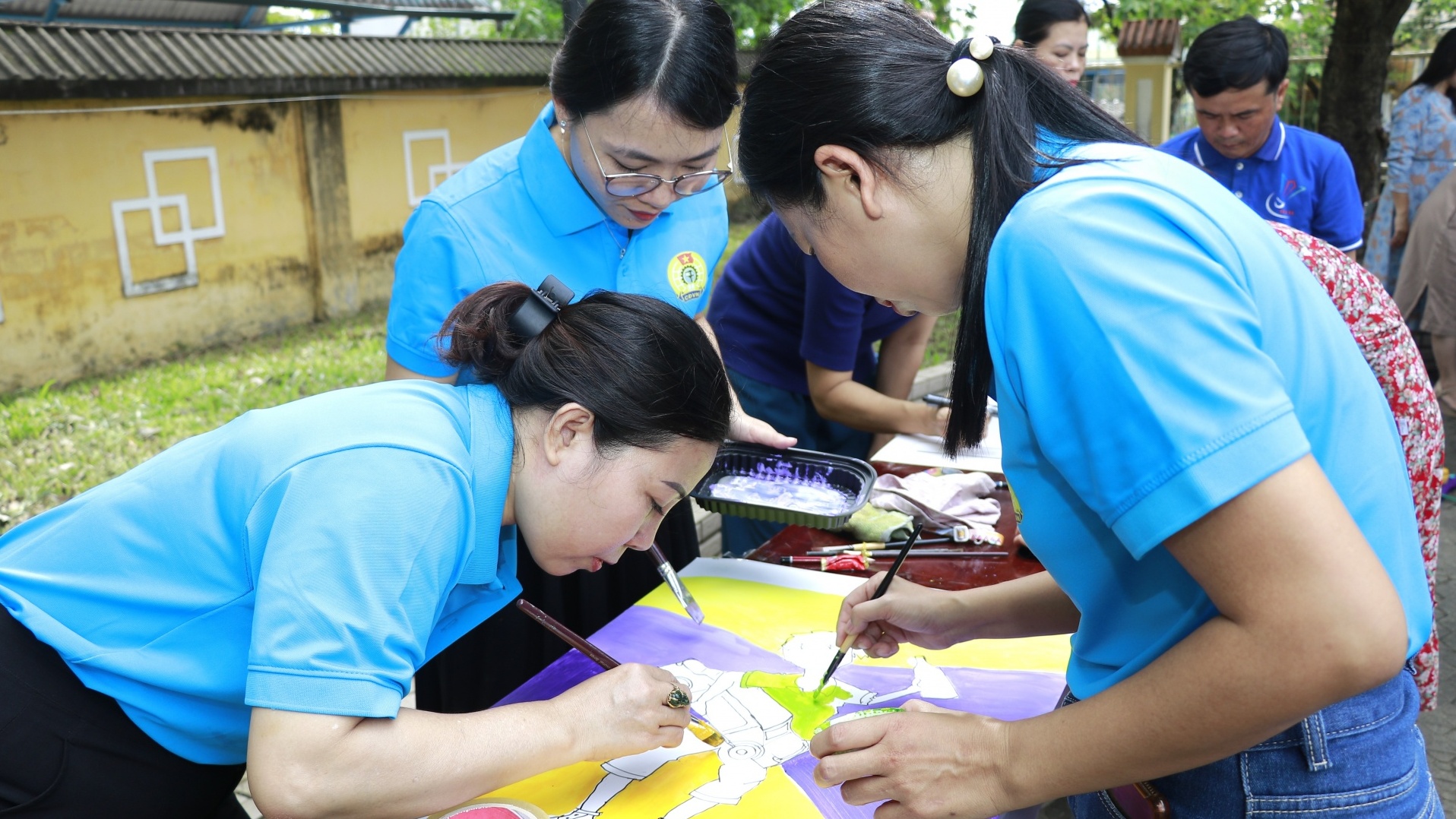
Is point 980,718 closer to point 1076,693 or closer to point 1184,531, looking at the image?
point 1076,693

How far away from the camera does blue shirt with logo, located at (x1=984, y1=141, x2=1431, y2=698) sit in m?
0.79

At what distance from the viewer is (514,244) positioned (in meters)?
2.06

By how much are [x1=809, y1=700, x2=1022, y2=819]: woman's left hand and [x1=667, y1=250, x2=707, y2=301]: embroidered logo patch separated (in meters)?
1.31

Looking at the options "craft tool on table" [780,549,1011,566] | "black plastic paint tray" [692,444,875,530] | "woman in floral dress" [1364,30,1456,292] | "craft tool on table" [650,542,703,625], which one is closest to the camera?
"craft tool on table" [650,542,703,625]

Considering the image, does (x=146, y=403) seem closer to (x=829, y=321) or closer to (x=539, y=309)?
(x=829, y=321)

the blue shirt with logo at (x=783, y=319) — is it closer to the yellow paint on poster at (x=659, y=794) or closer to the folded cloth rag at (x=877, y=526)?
the folded cloth rag at (x=877, y=526)

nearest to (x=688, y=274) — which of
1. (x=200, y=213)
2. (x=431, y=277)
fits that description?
(x=431, y=277)

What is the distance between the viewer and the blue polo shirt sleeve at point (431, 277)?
1.98 meters

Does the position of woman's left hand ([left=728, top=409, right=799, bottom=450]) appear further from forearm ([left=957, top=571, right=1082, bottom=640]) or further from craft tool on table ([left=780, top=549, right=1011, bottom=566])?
forearm ([left=957, top=571, right=1082, bottom=640])

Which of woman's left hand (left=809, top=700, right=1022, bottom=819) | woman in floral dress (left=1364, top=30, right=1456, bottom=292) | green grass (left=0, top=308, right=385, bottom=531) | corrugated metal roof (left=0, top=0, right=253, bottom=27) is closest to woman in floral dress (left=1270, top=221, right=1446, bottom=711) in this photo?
woman's left hand (left=809, top=700, right=1022, bottom=819)

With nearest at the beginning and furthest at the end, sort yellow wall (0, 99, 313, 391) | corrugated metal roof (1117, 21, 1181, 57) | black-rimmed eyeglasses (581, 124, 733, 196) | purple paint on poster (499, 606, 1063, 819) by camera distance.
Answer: purple paint on poster (499, 606, 1063, 819) < black-rimmed eyeglasses (581, 124, 733, 196) < yellow wall (0, 99, 313, 391) < corrugated metal roof (1117, 21, 1181, 57)

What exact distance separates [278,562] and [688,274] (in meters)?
1.36

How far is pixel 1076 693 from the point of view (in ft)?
3.71

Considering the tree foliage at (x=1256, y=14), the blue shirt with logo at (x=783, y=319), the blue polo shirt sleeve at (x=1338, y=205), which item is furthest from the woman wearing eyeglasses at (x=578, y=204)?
the tree foliage at (x=1256, y=14)
